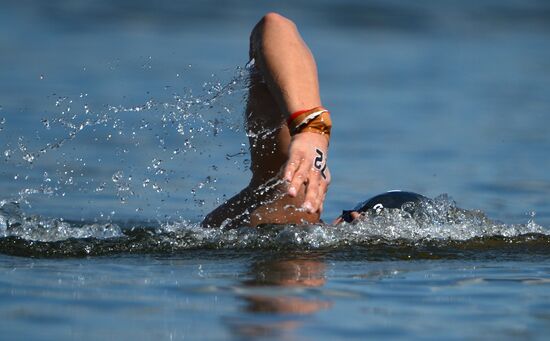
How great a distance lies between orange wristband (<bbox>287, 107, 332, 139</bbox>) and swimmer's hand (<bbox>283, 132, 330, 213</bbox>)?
118 millimetres

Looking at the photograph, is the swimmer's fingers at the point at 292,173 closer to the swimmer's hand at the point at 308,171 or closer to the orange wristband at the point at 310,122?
the swimmer's hand at the point at 308,171

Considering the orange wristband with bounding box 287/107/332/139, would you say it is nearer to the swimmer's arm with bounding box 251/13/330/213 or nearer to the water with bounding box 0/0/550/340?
the swimmer's arm with bounding box 251/13/330/213

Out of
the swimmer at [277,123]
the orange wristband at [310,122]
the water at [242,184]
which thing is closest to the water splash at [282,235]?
the water at [242,184]

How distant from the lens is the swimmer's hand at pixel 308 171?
4930 mm

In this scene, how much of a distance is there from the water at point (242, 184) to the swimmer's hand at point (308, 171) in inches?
11.3

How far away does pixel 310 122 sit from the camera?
5395 millimetres

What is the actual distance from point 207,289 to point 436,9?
2049cm

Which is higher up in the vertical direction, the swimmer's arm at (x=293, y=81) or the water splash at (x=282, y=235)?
the swimmer's arm at (x=293, y=81)

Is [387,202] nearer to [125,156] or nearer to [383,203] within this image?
[383,203]

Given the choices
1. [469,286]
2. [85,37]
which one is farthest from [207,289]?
[85,37]

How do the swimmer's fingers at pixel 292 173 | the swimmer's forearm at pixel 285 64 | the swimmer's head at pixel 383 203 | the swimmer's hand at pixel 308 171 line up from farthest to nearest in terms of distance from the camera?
the swimmer's head at pixel 383 203, the swimmer's forearm at pixel 285 64, the swimmer's hand at pixel 308 171, the swimmer's fingers at pixel 292 173

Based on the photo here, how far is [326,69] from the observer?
16.4 metres

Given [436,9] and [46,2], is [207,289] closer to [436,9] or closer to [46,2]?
[46,2]

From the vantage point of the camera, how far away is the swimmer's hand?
16.2ft
